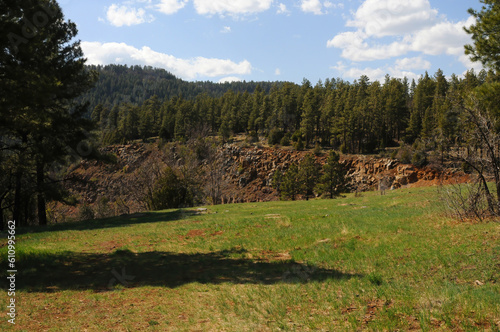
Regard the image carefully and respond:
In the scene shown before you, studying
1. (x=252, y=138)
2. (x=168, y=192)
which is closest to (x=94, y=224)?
(x=168, y=192)

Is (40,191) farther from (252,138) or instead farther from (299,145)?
(252,138)

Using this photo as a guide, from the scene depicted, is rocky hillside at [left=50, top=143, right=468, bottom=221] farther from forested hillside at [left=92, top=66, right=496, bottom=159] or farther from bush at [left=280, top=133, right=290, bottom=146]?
forested hillside at [left=92, top=66, right=496, bottom=159]

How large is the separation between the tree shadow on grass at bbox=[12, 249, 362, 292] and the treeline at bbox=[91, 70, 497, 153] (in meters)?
41.3

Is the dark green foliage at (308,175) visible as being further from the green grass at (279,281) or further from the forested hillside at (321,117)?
the green grass at (279,281)

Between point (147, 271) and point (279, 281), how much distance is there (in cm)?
A: 453

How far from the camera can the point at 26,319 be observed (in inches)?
272

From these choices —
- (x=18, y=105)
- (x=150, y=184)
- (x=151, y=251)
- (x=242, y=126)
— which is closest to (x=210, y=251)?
(x=151, y=251)

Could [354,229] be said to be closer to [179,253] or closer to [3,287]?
[179,253]

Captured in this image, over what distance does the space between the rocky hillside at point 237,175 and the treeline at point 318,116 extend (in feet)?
24.3

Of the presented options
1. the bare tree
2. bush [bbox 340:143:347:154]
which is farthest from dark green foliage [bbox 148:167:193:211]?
bush [bbox 340:143:347:154]

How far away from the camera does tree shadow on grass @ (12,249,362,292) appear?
9.34 metres

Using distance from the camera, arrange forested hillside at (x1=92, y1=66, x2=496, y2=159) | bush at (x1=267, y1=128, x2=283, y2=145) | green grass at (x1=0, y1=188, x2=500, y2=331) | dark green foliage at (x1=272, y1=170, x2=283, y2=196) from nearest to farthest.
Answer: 1. green grass at (x1=0, y1=188, x2=500, y2=331)
2. dark green foliage at (x1=272, y1=170, x2=283, y2=196)
3. forested hillside at (x1=92, y1=66, x2=496, y2=159)
4. bush at (x1=267, y1=128, x2=283, y2=145)

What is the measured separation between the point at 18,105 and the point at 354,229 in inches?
546

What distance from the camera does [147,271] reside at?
10.8 meters
